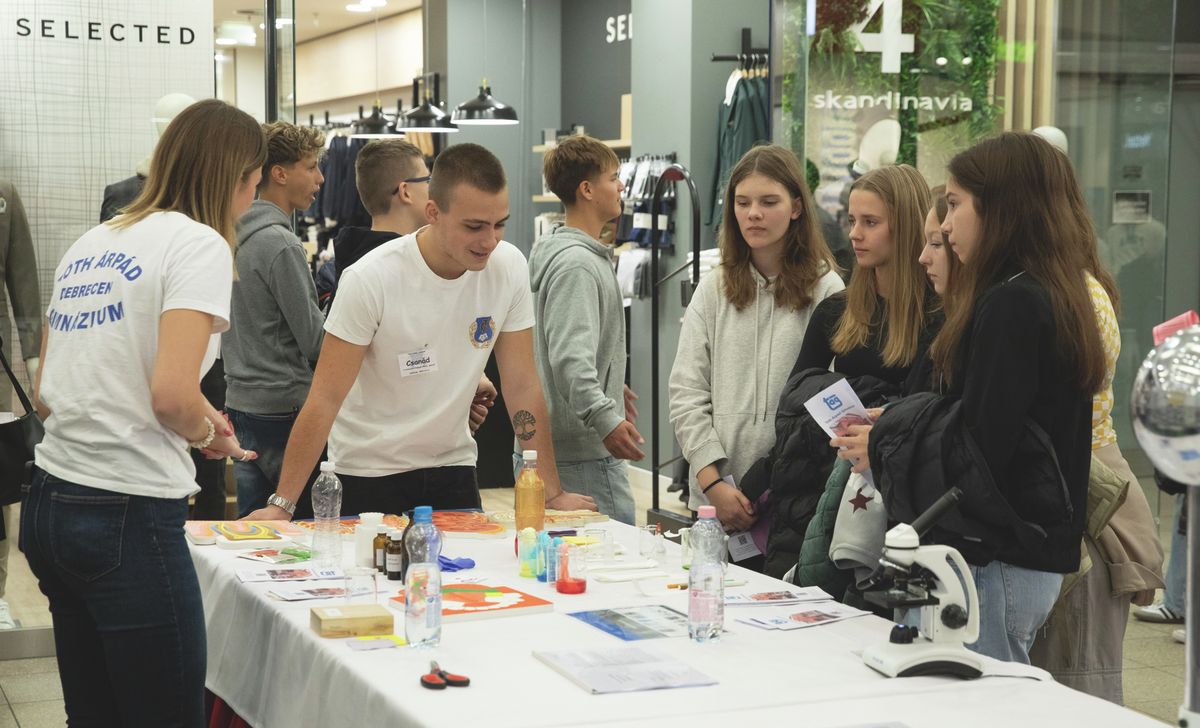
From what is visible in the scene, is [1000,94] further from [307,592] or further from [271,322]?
[307,592]

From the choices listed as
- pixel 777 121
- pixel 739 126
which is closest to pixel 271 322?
pixel 777 121

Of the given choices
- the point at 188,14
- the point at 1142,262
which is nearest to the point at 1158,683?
the point at 1142,262

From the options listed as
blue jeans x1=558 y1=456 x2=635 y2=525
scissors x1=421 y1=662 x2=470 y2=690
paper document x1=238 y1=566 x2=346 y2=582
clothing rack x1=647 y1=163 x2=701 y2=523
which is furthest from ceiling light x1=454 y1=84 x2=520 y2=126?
scissors x1=421 y1=662 x2=470 y2=690

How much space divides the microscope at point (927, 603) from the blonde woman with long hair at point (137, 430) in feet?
3.93

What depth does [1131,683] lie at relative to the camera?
179 inches

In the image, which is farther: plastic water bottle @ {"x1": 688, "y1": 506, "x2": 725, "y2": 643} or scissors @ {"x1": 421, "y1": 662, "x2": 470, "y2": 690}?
plastic water bottle @ {"x1": 688, "y1": 506, "x2": 725, "y2": 643}

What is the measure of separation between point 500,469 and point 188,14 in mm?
3814

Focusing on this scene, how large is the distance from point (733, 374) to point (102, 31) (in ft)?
9.32

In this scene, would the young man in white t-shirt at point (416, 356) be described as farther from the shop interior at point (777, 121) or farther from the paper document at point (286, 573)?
the shop interior at point (777, 121)

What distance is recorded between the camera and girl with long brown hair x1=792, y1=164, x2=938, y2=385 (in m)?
3.17

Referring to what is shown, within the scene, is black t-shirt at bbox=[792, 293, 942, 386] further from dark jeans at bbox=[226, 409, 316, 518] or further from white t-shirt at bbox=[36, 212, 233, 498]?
dark jeans at bbox=[226, 409, 316, 518]

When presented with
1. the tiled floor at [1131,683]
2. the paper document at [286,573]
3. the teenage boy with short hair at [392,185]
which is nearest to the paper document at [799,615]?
the paper document at [286,573]

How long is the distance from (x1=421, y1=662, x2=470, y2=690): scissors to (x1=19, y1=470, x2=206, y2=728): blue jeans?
580 millimetres

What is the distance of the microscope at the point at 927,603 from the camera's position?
2.08 metres
